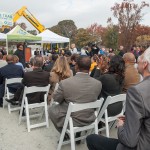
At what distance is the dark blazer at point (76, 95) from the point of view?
3217 millimetres

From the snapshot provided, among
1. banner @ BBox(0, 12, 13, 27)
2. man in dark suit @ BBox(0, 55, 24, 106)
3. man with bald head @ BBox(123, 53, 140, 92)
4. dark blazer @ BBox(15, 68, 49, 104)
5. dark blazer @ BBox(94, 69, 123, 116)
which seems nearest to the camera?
dark blazer @ BBox(94, 69, 123, 116)

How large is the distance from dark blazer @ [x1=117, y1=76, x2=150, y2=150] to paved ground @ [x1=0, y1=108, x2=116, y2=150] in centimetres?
201

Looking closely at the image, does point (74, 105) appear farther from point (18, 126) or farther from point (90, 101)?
point (18, 126)

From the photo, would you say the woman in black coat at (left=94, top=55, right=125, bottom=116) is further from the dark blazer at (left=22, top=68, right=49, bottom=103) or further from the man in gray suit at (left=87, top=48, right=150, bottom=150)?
the man in gray suit at (left=87, top=48, right=150, bottom=150)

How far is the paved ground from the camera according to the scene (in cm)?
375

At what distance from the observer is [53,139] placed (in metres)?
4.04

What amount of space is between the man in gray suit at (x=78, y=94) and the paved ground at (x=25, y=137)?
0.56 metres

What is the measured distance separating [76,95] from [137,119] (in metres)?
1.55

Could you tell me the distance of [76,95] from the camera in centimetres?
324

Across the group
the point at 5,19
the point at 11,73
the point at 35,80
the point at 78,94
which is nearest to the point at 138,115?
the point at 78,94

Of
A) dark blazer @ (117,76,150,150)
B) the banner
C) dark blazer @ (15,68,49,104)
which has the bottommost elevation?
dark blazer @ (15,68,49,104)

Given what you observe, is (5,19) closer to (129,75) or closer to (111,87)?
(129,75)

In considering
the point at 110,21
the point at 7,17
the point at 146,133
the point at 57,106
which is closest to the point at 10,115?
the point at 57,106

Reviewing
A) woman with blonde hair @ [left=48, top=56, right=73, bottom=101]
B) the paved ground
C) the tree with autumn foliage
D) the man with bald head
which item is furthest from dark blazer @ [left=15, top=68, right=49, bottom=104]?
the tree with autumn foliage
